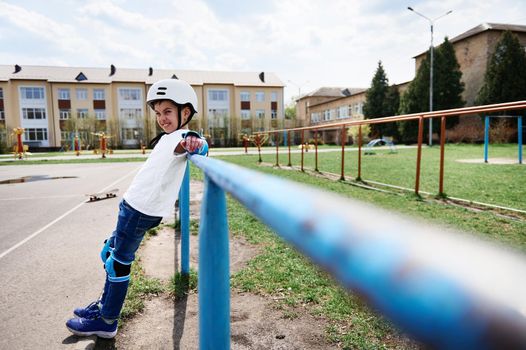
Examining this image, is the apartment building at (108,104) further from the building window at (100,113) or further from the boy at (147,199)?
the boy at (147,199)

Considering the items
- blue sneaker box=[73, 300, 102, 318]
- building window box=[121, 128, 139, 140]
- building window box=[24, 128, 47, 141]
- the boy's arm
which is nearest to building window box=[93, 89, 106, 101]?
building window box=[121, 128, 139, 140]

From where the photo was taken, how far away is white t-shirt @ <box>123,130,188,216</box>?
2219 millimetres

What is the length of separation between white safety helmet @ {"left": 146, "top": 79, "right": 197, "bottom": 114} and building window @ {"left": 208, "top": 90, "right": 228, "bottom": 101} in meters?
50.2

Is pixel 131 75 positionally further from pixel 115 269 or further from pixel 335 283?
pixel 335 283

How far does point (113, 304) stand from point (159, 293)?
776 millimetres

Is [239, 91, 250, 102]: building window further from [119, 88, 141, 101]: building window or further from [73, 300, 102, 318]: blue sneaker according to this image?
[73, 300, 102, 318]: blue sneaker

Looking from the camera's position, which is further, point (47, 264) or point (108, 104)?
point (108, 104)

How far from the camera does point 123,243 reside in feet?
7.39

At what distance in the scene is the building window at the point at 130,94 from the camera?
4875cm

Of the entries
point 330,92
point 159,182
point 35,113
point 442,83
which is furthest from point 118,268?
point 330,92

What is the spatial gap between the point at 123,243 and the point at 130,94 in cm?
5092

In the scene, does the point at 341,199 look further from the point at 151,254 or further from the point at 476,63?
the point at 476,63

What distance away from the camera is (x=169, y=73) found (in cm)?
5253

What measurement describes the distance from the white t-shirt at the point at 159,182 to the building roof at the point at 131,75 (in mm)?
49376
